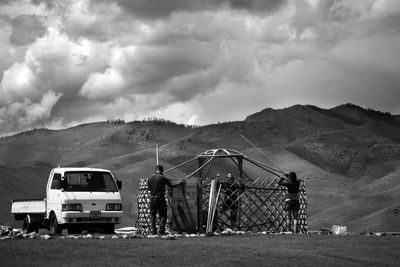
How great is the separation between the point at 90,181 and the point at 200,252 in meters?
6.97

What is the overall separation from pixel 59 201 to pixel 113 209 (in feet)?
4.63

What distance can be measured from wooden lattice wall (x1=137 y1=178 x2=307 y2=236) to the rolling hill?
15.1 meters

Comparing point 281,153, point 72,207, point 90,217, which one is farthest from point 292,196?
point 281,153

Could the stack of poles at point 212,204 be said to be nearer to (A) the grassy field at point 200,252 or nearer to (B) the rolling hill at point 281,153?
(A) the grassy field at point 200,252

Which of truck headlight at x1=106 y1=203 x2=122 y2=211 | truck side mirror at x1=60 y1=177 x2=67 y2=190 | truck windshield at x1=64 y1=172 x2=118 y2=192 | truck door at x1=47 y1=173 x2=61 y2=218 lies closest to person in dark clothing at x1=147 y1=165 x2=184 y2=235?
truck headlight at x1=106 y1=203 x2=122 y2=211

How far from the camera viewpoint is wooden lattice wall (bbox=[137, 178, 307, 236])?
20.1m

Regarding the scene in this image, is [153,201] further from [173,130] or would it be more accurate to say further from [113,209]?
[173,130]

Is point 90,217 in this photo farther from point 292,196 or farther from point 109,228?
point 292,196

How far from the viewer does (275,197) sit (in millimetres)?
21672

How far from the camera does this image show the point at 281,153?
80875 mm

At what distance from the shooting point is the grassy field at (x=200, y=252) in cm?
1150

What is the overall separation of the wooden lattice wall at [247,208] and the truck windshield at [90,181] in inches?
97.9

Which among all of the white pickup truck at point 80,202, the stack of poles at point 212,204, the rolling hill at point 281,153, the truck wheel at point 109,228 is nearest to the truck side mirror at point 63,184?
the white pickup truck at point 80,202

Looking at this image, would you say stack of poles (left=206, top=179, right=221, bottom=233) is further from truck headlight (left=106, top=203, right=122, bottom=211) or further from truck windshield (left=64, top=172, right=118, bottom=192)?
truck windshield (left=64, top=172, right=118, bottom=192)
